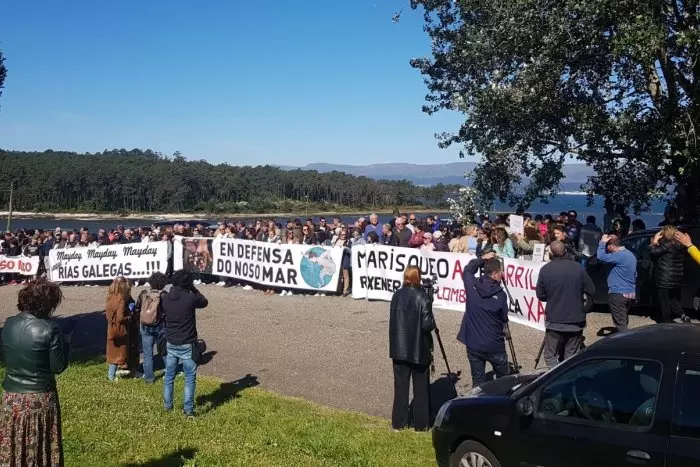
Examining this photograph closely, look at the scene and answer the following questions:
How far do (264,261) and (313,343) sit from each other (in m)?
7.16

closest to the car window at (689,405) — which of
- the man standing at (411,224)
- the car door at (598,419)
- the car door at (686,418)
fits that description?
the car door at (686,418)

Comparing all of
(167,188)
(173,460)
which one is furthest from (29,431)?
(167,188)

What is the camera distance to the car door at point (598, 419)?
4258 millimetres

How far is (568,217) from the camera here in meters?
16.1

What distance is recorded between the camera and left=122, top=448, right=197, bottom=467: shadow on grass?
20.6 feet

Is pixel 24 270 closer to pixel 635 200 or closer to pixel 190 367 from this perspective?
pixel 190 367

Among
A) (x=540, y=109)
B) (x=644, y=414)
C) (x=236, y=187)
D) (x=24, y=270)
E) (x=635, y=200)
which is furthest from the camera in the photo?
(x=236, y=187)

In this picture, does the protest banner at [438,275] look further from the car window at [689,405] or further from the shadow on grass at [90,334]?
the car window at [689,405]

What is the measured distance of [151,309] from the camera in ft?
32.1

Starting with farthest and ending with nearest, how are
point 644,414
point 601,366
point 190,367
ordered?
point 190,367
point 601,366
point 644,414

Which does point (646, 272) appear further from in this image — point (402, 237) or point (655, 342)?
point (655, 342)

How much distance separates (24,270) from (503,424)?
76.2ft

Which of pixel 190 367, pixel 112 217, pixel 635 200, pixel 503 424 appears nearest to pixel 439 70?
pixel 635 200

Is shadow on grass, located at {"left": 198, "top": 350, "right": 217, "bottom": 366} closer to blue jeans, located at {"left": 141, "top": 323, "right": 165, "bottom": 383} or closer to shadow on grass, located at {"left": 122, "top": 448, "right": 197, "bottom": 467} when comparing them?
blue jeans, located at {"left": 141, "top": 323, "right": 165, "bottom": 383}
